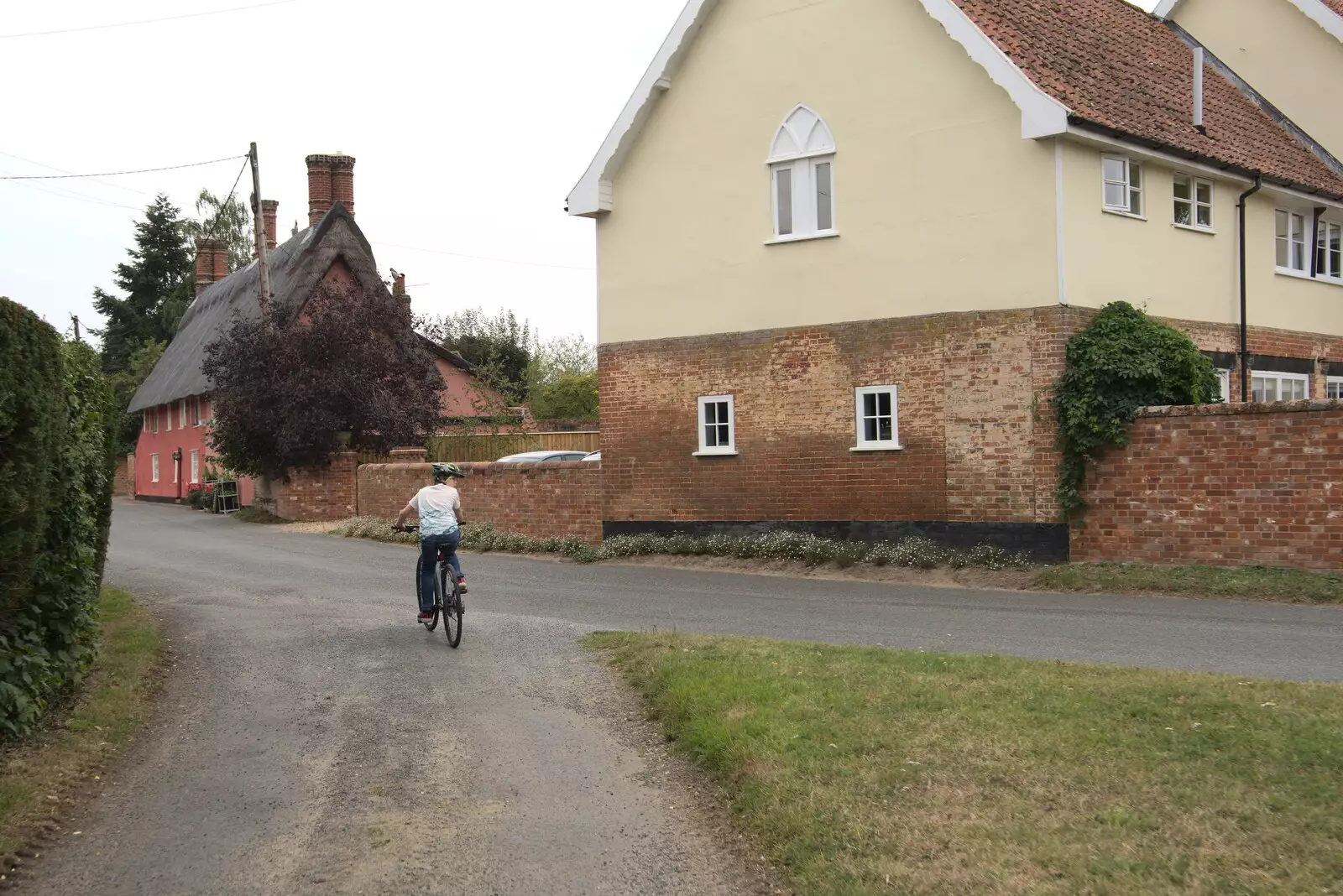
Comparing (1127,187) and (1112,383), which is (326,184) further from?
(1112,383)

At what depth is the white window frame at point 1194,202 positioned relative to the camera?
19469mm

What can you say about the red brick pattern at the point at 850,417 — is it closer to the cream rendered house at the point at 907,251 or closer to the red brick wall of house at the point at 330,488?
the cream rendered house at the point at 907,251

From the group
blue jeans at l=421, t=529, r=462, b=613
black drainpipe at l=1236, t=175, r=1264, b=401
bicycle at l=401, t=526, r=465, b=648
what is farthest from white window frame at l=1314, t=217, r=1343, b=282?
bicycle at l=401, t=526, r=465, b=648

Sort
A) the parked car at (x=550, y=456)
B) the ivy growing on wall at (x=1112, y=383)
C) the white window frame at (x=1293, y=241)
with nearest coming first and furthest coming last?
the ivy growing on wall at (x=1112, y=383) → the white window frame at (x=1293, y=241) → the parked car at (x=550, y=456)

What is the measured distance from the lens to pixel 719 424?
2081 cm

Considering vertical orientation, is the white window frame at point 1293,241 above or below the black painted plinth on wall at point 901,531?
above

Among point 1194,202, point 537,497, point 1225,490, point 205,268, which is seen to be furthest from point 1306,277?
point 205,268

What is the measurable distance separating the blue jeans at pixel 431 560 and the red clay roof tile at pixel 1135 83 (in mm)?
10295

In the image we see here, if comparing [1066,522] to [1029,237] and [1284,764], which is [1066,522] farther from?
[1284,764]

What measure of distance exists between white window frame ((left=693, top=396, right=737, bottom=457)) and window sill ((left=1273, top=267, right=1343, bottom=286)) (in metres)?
9.41

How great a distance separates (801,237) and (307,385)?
51.8 feet

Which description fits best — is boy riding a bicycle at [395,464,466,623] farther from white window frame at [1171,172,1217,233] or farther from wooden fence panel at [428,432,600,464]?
wooden fence panel at [428,432,600,464]

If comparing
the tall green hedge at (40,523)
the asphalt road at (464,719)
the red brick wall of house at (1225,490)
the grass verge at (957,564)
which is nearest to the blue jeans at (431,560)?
the asphalt road at (464,719)

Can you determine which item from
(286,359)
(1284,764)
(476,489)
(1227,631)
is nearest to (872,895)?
(1284,764)
